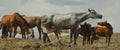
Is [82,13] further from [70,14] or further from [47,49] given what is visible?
[47,49]

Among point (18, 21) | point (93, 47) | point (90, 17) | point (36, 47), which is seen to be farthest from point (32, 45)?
point (18, 21)

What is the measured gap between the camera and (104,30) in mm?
31391

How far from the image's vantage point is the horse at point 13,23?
3334 centimetres

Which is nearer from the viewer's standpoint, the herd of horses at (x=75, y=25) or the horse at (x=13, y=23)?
the herd of horses at (x=75, y=25)

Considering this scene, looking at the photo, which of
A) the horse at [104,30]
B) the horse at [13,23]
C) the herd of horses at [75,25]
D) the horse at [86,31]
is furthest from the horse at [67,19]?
the horse at [13,23]

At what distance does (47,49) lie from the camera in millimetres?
24891

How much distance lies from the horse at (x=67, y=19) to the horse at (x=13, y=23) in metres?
4.02

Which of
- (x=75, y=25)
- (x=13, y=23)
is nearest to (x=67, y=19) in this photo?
(x=75, y=25)

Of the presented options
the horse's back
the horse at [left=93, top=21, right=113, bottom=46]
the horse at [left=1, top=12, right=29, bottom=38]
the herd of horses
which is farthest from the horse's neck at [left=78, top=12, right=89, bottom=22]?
the horse at [left=1, top=12, right=29, bottom=38]

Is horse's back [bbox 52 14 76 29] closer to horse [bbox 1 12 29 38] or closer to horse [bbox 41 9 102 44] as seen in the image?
horse [bbox 41 9 102 44]

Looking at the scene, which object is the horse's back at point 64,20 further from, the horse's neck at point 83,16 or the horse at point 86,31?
the horse at point 86,31

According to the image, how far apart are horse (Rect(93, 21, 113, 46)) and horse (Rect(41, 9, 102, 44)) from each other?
1485 millimetres

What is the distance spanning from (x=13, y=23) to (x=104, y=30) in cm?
718

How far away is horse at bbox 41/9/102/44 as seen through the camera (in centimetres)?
2872
